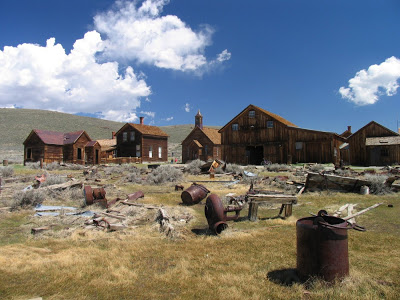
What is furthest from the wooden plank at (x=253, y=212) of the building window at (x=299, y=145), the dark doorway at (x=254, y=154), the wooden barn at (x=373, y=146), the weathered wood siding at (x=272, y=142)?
the wooden barn at (x=373, y=146)

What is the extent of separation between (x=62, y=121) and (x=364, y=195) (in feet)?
312

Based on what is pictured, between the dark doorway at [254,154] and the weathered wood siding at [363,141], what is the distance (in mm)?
10006

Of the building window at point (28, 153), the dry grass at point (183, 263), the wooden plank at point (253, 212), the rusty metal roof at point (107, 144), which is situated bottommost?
the dry grass at point (183, 263)

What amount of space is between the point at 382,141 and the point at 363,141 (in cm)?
176

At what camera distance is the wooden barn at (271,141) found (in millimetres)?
29531

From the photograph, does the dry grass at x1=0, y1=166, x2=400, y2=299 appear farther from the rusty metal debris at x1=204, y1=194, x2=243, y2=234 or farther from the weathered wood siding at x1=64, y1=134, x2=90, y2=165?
the weathered wood siding at x1=64, y1=134, x2=90, y2=165

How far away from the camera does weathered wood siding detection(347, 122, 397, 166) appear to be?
3067cm

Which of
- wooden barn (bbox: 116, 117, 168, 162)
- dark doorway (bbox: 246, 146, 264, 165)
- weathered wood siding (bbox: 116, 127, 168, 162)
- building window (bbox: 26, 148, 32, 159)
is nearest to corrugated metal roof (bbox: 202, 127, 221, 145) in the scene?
wooden barn (bbox: 116, 117, 168, 162)

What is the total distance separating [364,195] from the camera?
1233cm

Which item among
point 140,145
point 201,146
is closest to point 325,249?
point 201,146

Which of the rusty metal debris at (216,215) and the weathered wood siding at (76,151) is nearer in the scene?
the rusty metal debris at (216,215)

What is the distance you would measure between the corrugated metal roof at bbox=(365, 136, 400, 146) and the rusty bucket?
1189 inches

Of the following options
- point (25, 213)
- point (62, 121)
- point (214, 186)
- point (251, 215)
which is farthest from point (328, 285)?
point (62, 121)

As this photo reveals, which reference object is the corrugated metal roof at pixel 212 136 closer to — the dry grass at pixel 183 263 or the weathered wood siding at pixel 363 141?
the weathered wood siding at pixel 363 141
